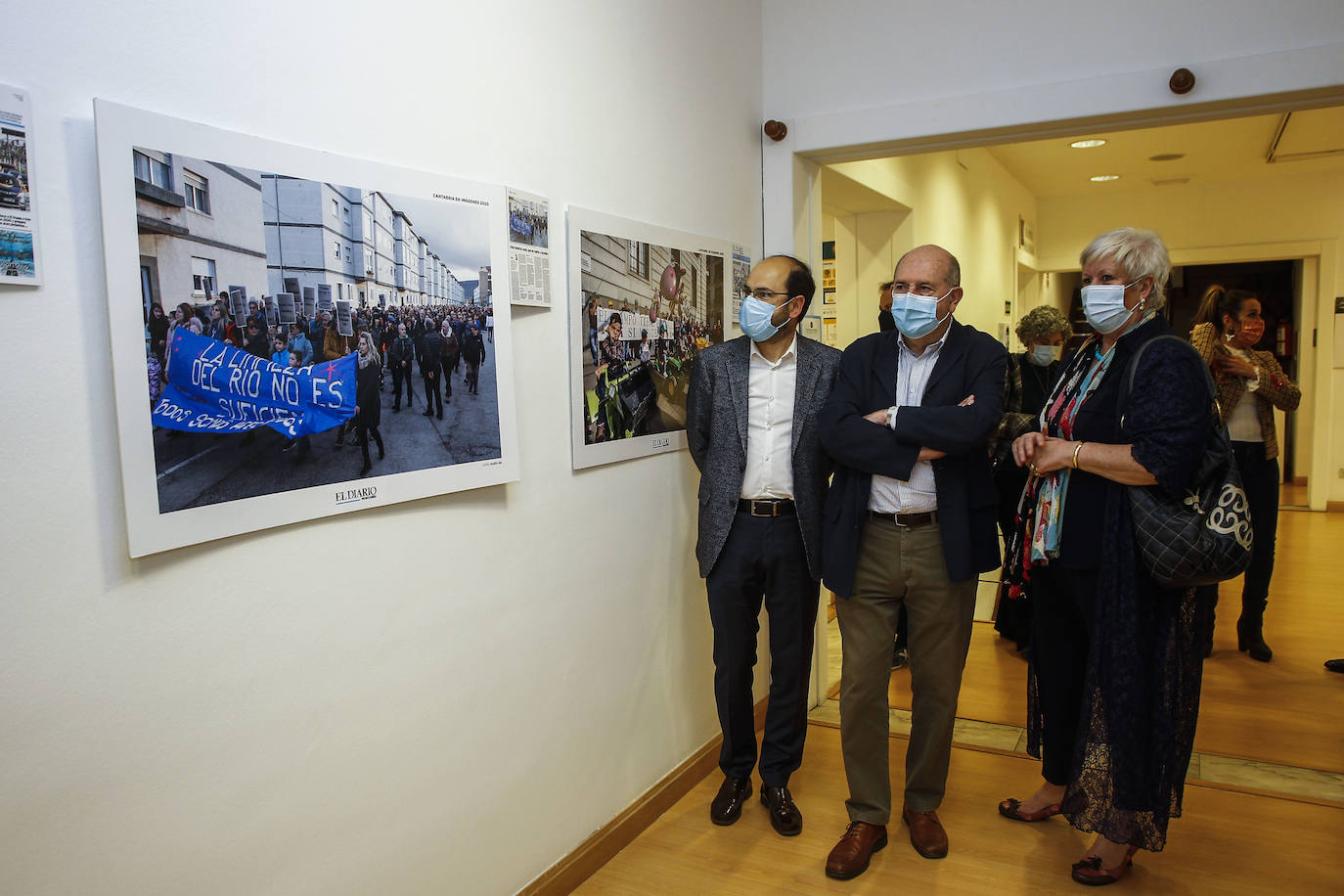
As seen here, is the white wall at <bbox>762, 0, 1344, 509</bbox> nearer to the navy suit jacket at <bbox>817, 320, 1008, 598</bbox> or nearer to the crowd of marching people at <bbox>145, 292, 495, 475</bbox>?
the navy suit jacket at <bbox>817, 320, 1008, 598</bbox>

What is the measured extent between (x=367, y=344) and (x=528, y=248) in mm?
552

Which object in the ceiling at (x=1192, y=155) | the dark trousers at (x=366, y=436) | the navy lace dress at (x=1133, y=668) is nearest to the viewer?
the dark trousers at (x=366, y=436)

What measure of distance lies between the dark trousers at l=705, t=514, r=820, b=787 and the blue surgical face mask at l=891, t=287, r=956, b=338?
0.61 meters

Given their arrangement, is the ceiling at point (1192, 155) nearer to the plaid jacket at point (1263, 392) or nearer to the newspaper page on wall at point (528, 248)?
the plaid jacket at point (1263, 392)

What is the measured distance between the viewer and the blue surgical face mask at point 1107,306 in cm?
212

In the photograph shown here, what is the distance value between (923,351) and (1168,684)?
0.99 m

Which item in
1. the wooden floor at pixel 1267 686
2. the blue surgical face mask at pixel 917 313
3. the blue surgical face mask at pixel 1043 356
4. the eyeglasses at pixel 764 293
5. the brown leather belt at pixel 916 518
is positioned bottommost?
the wooden floor at pixel 1267 686

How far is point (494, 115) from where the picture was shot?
1969 mm

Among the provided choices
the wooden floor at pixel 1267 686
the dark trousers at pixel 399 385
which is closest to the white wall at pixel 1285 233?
the wooden floor at pixel 1267 686

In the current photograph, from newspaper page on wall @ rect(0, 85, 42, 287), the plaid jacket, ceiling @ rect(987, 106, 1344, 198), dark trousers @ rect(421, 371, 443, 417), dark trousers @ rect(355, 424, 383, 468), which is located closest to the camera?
newspaper page on wall @ rect(0, 85, 42, 287)

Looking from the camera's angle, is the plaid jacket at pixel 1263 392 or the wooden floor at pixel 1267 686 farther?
the plaid jacket at pixel 1263 392

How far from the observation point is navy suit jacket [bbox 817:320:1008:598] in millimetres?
2193

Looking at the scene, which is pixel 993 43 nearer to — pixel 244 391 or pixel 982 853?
pixel 982 853

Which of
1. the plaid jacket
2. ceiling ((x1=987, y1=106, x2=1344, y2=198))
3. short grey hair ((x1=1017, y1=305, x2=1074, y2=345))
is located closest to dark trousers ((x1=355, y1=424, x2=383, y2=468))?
short grey hair ((x1=1017, y1=305, x2=1074, y2=345))
